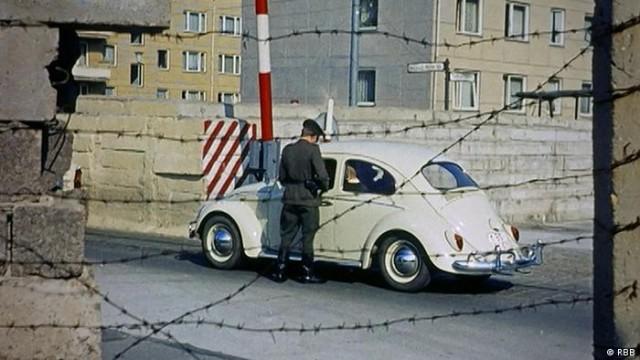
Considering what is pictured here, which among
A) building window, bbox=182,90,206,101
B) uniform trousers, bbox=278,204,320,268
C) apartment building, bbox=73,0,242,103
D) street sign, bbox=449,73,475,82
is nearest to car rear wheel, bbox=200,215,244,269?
uniform trousers, bbox=278,204,320,268

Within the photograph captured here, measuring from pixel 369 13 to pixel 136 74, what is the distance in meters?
18.3

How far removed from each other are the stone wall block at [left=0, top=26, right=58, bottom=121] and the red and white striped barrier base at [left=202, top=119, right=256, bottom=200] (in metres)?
13.9

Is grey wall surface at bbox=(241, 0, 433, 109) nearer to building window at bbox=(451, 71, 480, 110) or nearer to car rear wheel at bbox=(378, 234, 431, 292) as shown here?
building window at bbox=(451, 71, 480, 110)

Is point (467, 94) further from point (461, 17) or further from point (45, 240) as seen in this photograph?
point (45, 240)

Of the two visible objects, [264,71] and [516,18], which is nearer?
[264,71]

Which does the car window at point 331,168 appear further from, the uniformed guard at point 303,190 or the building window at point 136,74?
the building window at point 136,74

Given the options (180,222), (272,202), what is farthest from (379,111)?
(272,202)

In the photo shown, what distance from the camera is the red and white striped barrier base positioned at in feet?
61.3

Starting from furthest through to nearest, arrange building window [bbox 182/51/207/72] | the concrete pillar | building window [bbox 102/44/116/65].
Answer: building window [bbox 182/51/207/72], building window [bbox 102/44/116/65], the concrete pillar

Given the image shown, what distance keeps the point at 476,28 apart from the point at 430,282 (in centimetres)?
2166

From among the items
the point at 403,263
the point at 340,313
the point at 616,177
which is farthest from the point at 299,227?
the point at 616,177

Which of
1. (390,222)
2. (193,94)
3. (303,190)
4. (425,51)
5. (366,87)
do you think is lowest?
(390,222)

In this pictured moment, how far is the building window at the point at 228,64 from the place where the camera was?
50.2 m

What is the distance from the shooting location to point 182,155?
19781mm
